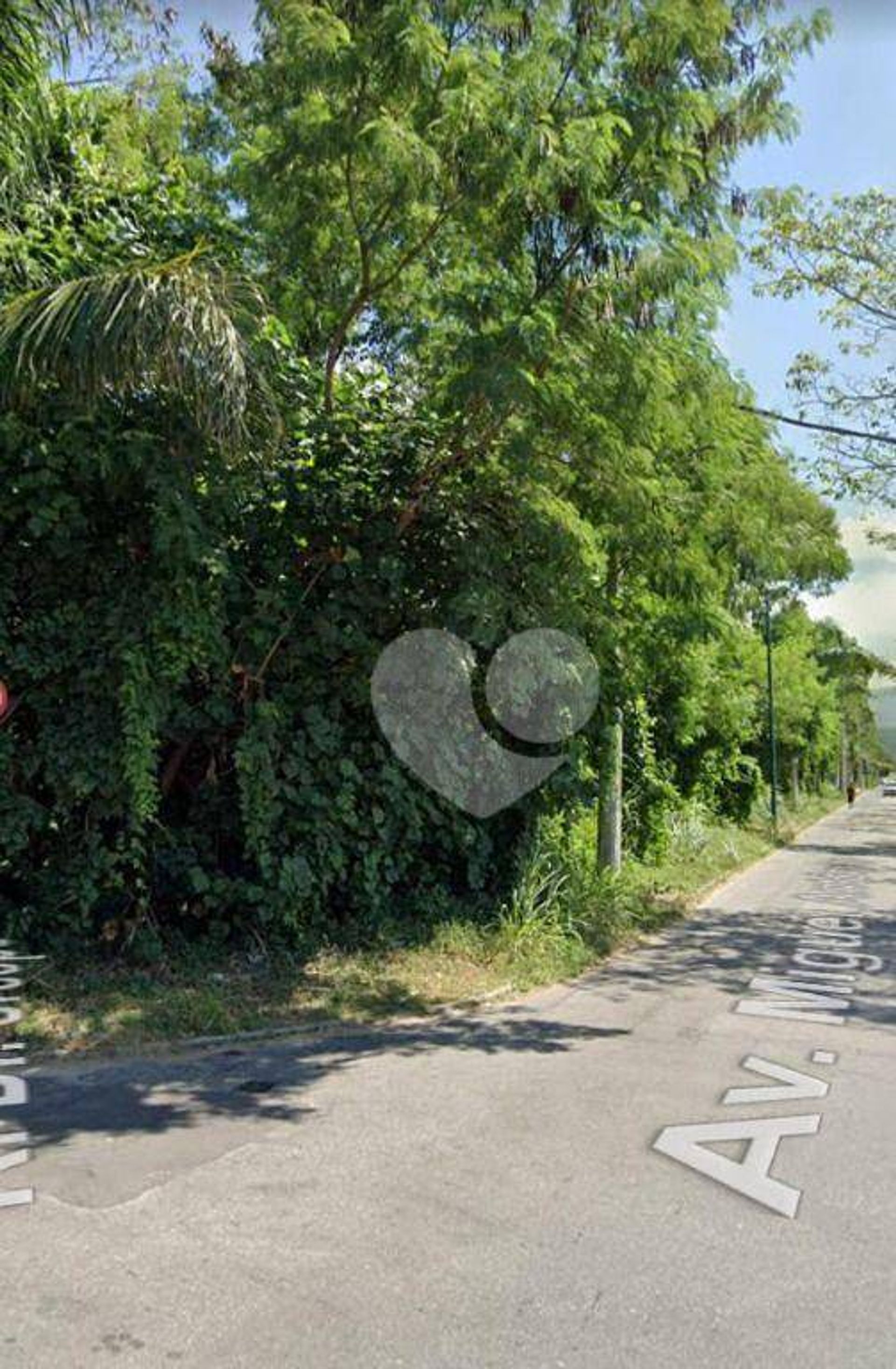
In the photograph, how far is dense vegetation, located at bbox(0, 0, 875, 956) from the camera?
22.1 ft

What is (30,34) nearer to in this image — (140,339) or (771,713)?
(140,339)

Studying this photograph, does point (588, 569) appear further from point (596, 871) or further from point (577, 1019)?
point (596, 871)

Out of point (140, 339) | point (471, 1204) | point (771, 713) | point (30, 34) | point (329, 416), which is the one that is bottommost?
point (471, 1204)

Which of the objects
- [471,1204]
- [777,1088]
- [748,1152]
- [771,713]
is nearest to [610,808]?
[777,1088]

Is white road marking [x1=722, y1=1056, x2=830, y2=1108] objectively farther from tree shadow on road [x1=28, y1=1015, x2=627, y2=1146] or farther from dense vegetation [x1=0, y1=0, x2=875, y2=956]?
dense vegetation [x1=0, y1=0, x2=875, y2=956]

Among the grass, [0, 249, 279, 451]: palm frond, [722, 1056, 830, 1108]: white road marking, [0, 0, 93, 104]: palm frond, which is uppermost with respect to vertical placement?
[0, 0, 93, 104]: palm frond

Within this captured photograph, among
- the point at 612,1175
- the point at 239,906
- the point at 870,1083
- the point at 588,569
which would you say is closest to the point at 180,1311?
the point at 612,1175

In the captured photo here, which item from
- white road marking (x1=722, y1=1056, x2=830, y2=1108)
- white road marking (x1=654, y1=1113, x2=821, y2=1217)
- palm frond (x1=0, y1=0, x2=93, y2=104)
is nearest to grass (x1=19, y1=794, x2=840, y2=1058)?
white road marking (x1=722, y1=1056, x2=830, y2=1108)

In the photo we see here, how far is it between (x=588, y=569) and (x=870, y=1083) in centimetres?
399

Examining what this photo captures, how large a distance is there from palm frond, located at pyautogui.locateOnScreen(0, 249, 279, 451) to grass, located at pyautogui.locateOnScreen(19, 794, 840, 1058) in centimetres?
370

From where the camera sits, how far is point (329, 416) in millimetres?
8602

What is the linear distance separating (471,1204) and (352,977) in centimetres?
402

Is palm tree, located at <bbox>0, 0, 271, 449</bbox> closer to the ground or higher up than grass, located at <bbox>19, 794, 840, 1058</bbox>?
higher up

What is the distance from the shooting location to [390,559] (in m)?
8.51
